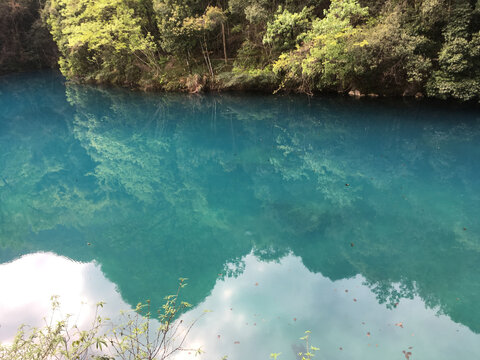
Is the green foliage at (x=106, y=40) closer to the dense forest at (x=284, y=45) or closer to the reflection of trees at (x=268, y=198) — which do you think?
the dense forest at (x=284, y=45)

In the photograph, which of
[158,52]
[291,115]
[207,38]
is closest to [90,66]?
[158,52]

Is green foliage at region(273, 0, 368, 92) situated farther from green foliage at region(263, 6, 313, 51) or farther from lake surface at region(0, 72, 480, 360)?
lake surface at region(0, 72, 480, 360)

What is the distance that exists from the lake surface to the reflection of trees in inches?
2.4

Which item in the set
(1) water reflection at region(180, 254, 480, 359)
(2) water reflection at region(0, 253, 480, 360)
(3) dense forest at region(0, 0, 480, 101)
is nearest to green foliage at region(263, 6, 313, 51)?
(3) dense forest at region(0, 0, 480, 101)

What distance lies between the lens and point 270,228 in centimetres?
930

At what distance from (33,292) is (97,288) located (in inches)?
61.7

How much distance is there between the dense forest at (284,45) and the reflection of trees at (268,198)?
2240mm

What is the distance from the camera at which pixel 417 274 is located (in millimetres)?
7273

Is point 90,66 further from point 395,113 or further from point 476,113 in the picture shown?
point 476,113

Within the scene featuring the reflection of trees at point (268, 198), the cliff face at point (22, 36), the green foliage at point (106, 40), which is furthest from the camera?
the cliff face at point (22, 36)

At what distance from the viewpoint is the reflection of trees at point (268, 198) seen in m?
7.76

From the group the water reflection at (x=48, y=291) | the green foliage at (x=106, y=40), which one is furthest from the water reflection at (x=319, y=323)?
the green foliage at (x=106, y=40)

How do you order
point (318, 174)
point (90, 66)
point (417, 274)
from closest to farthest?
point (417, 274) → point (318, 174) → point (90, 66)

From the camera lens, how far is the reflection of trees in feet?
25.5
